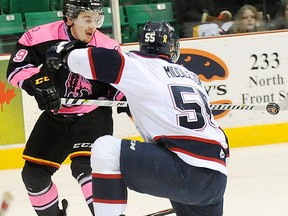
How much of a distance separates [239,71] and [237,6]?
0.53 m

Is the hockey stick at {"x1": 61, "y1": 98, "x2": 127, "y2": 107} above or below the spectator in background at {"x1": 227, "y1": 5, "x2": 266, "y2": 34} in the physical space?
above

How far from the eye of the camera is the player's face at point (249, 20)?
201 inches

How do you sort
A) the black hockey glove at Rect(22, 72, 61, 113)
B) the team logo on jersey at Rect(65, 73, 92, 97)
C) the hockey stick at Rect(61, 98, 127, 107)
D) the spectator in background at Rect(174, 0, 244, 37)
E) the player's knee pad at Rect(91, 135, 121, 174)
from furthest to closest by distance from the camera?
the spectator in background at Rect(174, 0, 244, 37) < the team logo on jersey at Rect(65, 73, 92, 97) < the hockey stick at Rect(61, 98, 127, 107) < the black hockey glove at Rect(22, 72, 61, 113) < the player's knee pad at Rect(91, 135, 121, 174)

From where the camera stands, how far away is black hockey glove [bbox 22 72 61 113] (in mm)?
2857

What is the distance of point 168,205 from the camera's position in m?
3.73

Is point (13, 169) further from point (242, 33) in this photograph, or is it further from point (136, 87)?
point (136, 87)

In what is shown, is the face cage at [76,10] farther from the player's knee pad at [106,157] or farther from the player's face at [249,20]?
the player's face at [249,20]

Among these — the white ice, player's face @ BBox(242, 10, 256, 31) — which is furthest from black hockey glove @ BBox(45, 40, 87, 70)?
player's face @ BBox(242, 10, 256, 31)

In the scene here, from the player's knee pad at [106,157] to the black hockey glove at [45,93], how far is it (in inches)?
20.4

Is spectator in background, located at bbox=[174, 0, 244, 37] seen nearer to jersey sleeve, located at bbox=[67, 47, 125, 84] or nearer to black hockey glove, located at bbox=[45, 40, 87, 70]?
black hockey glove, located at bbox=[45, 40, 87, 70]

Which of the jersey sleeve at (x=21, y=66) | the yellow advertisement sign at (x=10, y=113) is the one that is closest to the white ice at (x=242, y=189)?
the yellow advertisement sign at (x=10, y=113)

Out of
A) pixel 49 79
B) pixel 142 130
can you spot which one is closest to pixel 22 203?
pixel 49 79

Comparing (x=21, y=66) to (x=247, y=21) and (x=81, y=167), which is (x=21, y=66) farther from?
(x=247, y=21)

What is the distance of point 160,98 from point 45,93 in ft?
2.10
